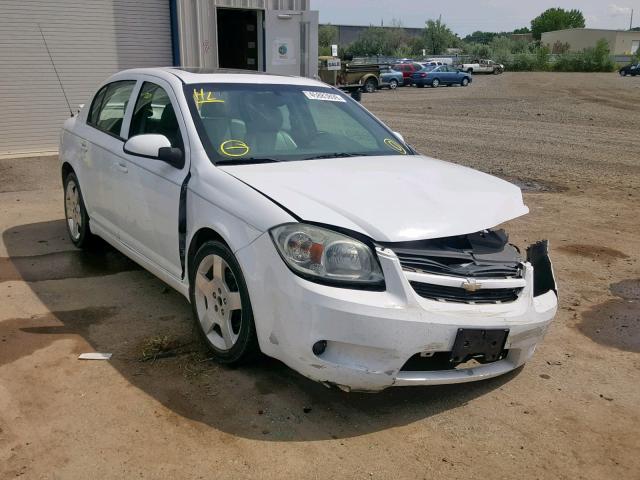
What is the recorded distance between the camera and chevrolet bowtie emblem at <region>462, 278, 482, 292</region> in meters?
3.03

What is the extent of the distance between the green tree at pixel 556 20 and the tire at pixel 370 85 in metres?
109

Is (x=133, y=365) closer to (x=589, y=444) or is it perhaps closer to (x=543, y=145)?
(x=589, y=444)

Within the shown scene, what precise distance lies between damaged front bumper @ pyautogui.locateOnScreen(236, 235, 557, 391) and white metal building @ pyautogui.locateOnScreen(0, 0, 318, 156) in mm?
10619

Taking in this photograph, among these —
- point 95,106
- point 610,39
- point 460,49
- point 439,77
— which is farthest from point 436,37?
point 95,106

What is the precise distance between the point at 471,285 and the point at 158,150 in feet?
6.72

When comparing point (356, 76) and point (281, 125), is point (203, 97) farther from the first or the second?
point (356, 76)

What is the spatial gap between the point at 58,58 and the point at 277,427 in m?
11.3

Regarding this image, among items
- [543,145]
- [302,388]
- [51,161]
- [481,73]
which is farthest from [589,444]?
[481,73]

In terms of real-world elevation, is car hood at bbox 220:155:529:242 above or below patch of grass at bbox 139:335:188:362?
above

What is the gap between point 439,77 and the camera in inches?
1625

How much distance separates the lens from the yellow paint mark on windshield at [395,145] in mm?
4586

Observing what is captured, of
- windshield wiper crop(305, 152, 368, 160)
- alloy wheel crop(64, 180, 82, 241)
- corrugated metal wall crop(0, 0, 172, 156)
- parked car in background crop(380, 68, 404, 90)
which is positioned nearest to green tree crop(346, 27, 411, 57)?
parked car in background crop(380, 68, 404, 90)

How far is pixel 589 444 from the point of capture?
3.06 m

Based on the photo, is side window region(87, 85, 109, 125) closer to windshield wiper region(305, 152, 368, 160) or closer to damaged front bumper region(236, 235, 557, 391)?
windshield wiper region(305, 152, 368, 160)
